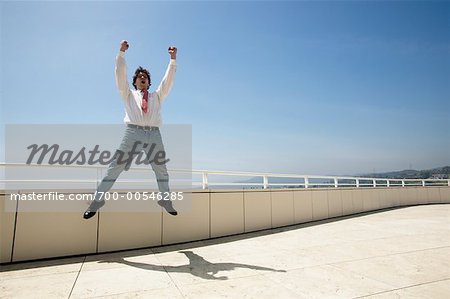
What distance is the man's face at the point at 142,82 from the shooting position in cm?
410

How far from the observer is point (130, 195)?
4.98m

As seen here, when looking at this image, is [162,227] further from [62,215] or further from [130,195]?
[62,215]

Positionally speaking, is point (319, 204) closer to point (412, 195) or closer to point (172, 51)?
point (172, 51)

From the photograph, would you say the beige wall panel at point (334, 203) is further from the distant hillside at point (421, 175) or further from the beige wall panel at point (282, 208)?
the distant hillside at point (421, 175)

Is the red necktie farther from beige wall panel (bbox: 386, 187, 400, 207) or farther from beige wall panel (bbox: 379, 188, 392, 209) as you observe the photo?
beige wall panel (bbox: 386, 187, 400, 207)

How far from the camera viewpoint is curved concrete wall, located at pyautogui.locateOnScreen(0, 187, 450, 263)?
409cm

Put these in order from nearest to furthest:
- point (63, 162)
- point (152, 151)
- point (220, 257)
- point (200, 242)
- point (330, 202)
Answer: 1. point (152, 151)
2. point (220, 257)
3. point (63, 162)
4. point (200, 242)
5. point (330, 202)

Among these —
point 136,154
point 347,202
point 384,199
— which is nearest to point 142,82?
point 136,154

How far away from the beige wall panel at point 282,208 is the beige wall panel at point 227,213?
49.6 inches

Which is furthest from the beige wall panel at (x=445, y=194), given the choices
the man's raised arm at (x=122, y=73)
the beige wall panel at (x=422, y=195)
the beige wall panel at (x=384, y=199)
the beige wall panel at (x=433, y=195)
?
the man's raised arm at (x=122, y=73)

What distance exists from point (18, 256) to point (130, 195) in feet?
6.08

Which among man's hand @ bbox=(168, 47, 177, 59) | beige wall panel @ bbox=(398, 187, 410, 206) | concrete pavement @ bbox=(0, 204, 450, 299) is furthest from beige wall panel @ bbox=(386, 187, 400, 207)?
man's hand @ bbox=(168, 47, 177, 59)

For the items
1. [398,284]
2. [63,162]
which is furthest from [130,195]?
[398,284]

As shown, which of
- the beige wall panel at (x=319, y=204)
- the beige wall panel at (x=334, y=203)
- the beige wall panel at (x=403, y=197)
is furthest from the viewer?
→ the beige wall panel at (x=403, y=197)
